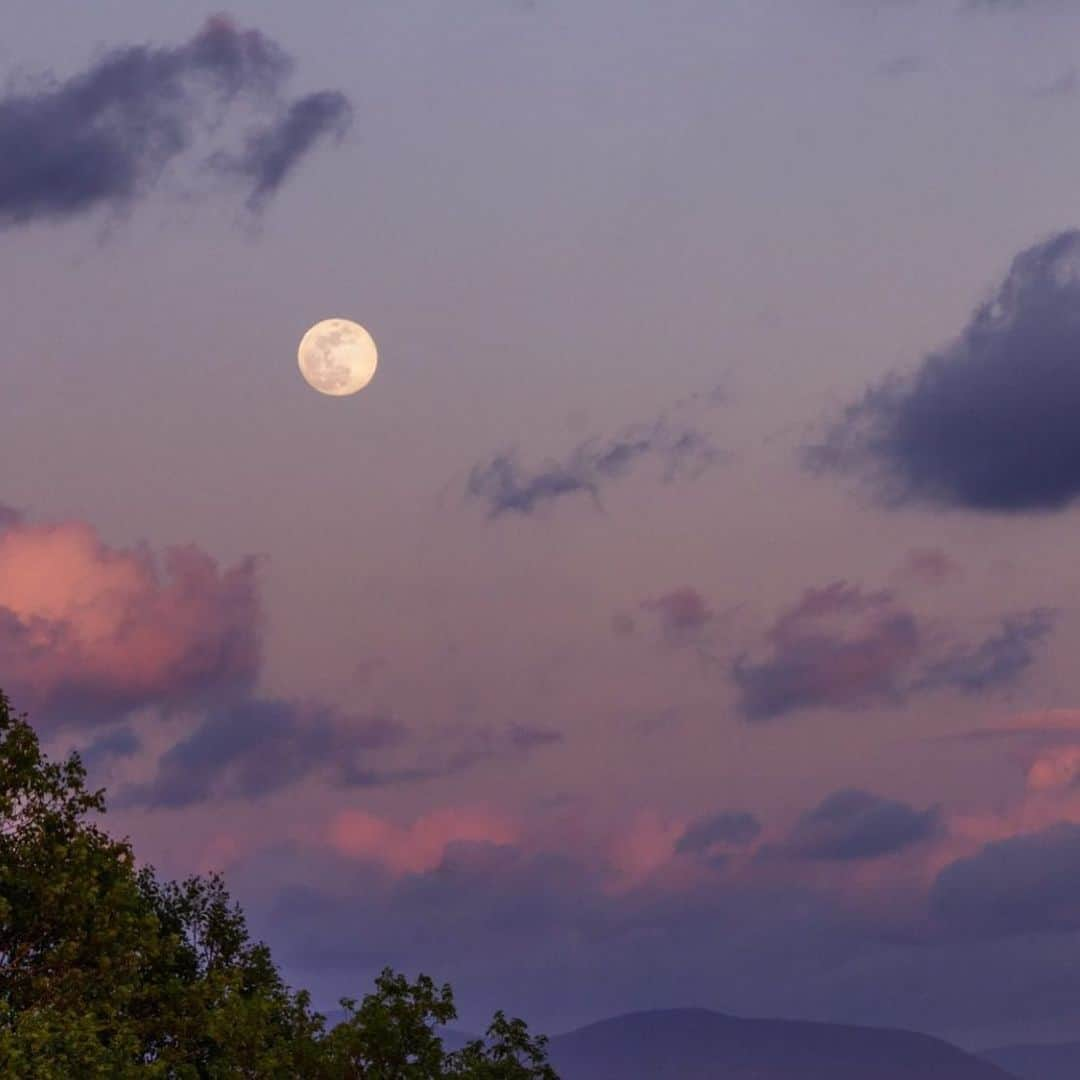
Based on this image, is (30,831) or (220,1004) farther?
(220,1004)

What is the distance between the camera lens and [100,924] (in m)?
53.0

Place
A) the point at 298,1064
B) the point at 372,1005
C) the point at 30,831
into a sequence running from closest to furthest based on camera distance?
the point at 30,831 < the point at 298,1064 < the point at 372,1005

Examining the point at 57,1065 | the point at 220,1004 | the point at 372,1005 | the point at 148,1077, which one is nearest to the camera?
the point at 57,1065

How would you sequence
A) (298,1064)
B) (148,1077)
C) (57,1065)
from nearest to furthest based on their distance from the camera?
(57,1065), (148,1077), (298,1064)

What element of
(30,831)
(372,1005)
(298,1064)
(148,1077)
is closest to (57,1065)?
(148,1077)

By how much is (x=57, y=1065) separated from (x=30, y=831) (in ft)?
31.9

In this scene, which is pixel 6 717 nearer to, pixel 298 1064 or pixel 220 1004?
pixel 220 1004

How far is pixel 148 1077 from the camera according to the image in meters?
50.1

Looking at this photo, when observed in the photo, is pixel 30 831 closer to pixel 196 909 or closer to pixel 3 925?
pixel 3 925

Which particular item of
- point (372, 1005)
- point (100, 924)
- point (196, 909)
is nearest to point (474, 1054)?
point (372, 1005)

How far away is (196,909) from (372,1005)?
9177 millimetres

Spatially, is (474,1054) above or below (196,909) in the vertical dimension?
below

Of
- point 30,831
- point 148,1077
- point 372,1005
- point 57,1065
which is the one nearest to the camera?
point 57,1065

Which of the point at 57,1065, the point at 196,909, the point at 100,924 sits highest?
the point at 196,909
